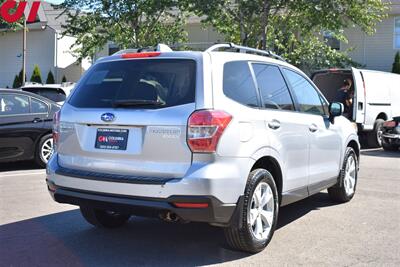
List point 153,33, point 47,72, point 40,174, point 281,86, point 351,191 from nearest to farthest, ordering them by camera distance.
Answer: point 281,86, point 351,191, point 40,174, point 153,33, point 47,72

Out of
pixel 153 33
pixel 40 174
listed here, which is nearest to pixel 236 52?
pixel 40 174

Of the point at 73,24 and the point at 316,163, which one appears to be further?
the point at 73,24

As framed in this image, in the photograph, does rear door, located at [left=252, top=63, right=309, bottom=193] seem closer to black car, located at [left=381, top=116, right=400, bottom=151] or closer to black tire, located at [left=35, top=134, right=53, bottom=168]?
black tire, located at [left=35, top=134, right=53, bottom=168]

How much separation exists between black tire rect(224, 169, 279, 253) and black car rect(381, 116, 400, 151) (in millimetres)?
9747

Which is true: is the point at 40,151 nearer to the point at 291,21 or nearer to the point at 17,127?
the point at 17,127

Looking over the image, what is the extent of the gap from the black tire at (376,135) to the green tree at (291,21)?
4149 mm

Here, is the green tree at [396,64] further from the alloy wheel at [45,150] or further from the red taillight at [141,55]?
the red taillight at [141,55]

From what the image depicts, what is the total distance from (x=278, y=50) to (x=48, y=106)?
12.9 metres

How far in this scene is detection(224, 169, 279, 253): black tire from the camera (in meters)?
4.61

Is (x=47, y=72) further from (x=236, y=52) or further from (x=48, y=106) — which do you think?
(x=236, y=52)

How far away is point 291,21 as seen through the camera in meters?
19.2

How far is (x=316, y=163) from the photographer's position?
239 inches

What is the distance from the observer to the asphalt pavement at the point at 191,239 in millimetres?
4793

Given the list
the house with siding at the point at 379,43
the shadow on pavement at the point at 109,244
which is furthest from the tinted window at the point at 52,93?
the house with siding at the point at 379,43
